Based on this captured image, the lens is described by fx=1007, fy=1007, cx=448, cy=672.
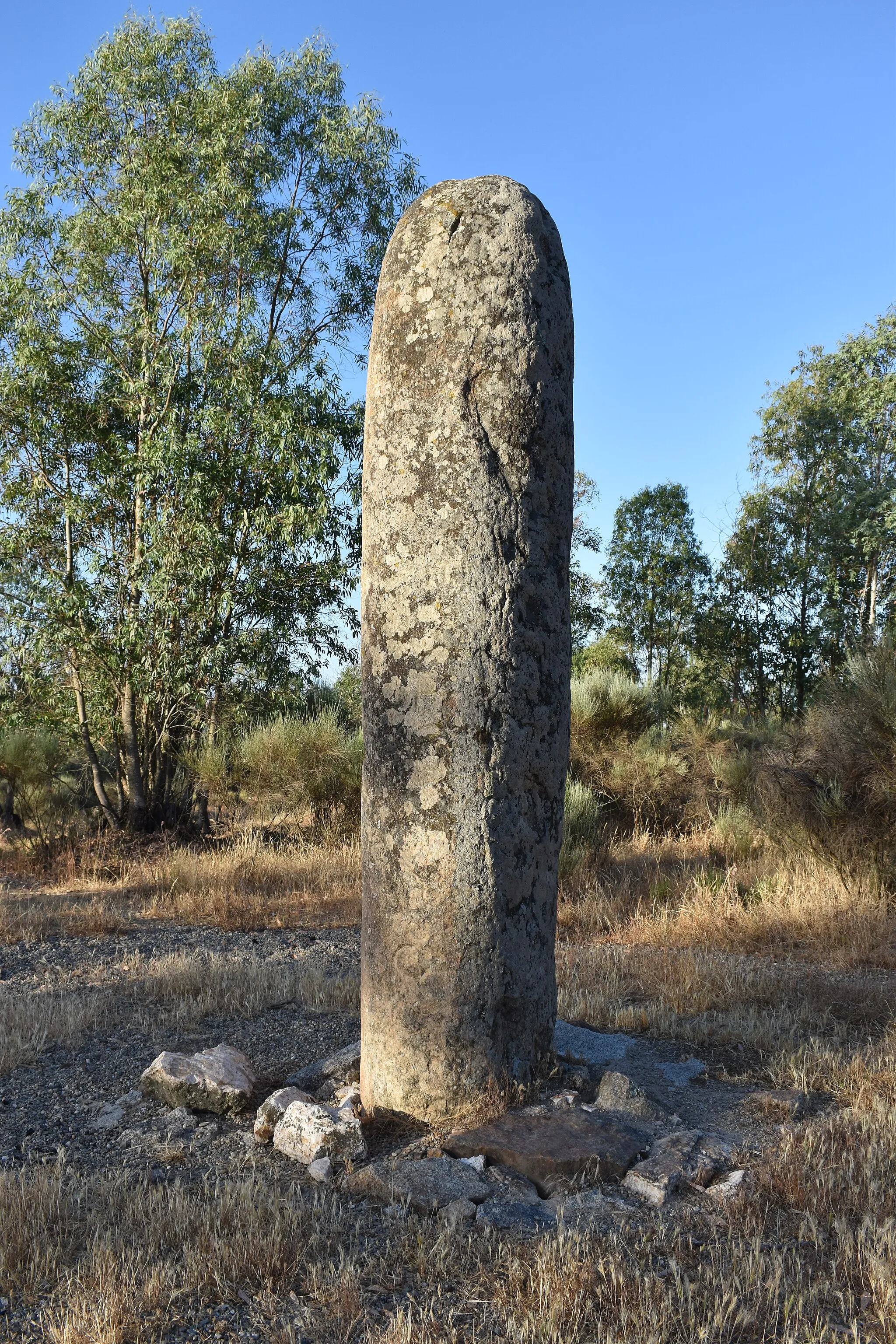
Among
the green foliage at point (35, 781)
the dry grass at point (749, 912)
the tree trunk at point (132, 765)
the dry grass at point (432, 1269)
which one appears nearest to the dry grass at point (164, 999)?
the dry grass at point (432, 1269)

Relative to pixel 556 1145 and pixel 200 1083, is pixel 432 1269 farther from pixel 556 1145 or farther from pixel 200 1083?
pixel 200 1083

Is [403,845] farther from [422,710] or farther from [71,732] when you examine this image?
[71,732]

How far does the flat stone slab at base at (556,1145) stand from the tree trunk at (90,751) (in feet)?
28.5

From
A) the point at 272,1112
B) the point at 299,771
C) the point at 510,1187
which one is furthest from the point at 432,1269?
the point at 299,771

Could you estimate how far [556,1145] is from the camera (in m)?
3.34

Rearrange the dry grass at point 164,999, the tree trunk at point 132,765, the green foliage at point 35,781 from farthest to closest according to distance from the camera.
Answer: the green foliage at point 35,781, the tree trunk at point 132,765, the dry grass at point 164,999

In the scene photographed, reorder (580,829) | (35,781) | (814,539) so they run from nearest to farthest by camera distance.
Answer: (580,829) → (35,781) → (814,539)

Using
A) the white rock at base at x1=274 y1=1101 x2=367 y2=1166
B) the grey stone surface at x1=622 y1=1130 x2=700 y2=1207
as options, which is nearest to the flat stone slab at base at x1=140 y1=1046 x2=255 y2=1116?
the white rock at base at x1=274 y1=1101 x2=367 y2=1166

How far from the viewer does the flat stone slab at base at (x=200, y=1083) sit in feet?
12.7

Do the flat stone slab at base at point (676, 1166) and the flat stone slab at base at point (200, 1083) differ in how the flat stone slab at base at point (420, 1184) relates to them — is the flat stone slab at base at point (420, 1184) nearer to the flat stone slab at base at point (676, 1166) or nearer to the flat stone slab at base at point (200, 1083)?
the flat stone slab at base at point (676, 1166)

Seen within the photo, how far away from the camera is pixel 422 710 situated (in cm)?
372

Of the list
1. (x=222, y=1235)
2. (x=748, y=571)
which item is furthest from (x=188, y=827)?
(x=748, y=571)

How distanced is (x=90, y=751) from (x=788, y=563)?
1399cm

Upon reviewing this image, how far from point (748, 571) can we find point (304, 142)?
482 inches
